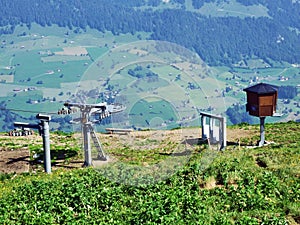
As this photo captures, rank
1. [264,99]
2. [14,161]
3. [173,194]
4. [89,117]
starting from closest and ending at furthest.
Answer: [173,194], [89,117], [14,161], [264,99]

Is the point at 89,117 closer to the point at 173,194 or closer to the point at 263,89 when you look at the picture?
the point at 173,194

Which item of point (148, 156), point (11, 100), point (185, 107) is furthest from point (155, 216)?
point (11, 100)

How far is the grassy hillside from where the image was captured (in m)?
14.3

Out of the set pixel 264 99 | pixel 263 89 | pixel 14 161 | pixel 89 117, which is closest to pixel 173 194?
pixel 89 117

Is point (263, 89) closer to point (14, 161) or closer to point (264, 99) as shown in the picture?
point (264, 99)

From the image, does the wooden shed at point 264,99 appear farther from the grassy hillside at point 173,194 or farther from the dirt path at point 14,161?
the dirt path at point 14,161

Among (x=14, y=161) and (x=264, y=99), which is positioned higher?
(x=264, y=99)

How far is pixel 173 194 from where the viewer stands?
15539 millimetres

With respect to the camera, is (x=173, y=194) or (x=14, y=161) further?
(x=14, y=161)

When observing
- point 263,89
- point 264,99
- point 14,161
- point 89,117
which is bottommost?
point 14,161

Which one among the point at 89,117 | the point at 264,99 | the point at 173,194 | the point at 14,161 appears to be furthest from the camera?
the point at 264,99

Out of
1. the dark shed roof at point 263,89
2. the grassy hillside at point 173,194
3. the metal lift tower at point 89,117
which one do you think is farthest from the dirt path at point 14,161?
the dark shed roof at point 263,89

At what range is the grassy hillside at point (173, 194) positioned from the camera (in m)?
14.3

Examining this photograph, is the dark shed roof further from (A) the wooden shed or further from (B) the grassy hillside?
(B) the grassy hillside
